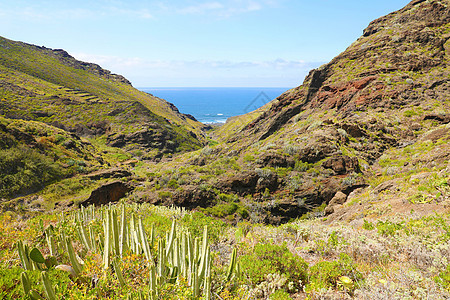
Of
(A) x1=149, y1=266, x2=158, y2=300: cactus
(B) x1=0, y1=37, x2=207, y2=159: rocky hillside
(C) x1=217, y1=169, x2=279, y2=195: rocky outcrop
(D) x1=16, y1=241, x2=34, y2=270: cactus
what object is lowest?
(C) x1=217, y1=169, x2=279, y2=195: rocky outcrop

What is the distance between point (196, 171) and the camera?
1664 cm

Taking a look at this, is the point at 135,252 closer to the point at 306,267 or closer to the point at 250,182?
the point at 306,267

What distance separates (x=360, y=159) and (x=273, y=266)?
15.0 meters

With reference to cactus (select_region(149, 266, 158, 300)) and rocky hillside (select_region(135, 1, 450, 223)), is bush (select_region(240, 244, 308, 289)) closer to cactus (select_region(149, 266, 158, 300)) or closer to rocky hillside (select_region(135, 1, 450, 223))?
cactus (select_region(149, 266, 158, 300))

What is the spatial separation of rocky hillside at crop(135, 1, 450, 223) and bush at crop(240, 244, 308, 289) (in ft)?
19.7

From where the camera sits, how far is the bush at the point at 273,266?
4207 millimetres

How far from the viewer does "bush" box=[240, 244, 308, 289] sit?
13.8 feet

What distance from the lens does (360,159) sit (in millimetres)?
16031

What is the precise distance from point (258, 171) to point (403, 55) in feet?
Result: 91.5

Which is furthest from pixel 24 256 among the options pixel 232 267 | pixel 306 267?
pixel 306 267

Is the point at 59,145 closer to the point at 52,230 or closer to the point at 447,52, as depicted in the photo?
the point at 52,230

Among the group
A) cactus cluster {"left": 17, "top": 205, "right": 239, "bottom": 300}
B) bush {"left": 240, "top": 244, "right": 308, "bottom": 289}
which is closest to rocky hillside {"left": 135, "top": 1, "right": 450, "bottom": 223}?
bush {"left": 240, "top": 244, "right": 308, "bottom": 289}

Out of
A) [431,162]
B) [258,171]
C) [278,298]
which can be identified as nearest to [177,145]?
[258,171]

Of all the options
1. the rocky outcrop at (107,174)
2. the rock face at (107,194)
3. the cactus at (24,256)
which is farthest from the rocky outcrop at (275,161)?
the rocky outcrop at (107,174)
